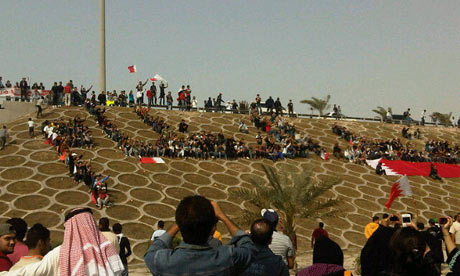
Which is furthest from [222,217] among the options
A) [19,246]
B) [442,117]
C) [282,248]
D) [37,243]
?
[442,117]

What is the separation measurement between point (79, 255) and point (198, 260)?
1321 millimetres

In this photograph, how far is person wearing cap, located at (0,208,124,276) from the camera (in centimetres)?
425

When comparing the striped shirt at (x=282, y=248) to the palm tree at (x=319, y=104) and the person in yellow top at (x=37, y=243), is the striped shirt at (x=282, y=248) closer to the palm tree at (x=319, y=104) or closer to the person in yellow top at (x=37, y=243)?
the person in yellow top at (x=37, y=243)

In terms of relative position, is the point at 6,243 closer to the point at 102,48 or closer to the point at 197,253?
the point at 197,253

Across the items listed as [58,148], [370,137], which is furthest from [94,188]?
[370,137]

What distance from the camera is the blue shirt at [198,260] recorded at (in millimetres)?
3502

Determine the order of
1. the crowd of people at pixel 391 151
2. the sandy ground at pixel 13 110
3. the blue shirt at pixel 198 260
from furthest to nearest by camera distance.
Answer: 1. the crowd of people at pixel 391 151
2. the sandy ground at pixel 13 110
3. the blue shirt at pixel 198 260

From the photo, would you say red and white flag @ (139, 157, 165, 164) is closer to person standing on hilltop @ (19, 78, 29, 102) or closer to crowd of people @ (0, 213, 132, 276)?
person standing on hilltop @ (19, 78, 29, 102)

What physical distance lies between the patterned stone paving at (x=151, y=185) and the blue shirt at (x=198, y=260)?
17446 millimetres

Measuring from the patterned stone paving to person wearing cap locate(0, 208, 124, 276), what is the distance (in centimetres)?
1688

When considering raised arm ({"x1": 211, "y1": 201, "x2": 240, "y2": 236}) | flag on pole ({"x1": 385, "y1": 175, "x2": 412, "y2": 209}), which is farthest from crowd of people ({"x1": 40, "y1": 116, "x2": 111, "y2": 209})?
raised arm ({"x1": 211, "y1": 201, "x2": 240, "y2": 236})

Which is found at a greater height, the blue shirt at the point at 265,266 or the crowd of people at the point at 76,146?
the blue shirt at the point at 265,266

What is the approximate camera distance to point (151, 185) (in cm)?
2903

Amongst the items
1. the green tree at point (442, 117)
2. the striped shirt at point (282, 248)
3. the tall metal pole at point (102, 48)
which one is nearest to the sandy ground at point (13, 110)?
the tall metal pole at point (102, 48)
